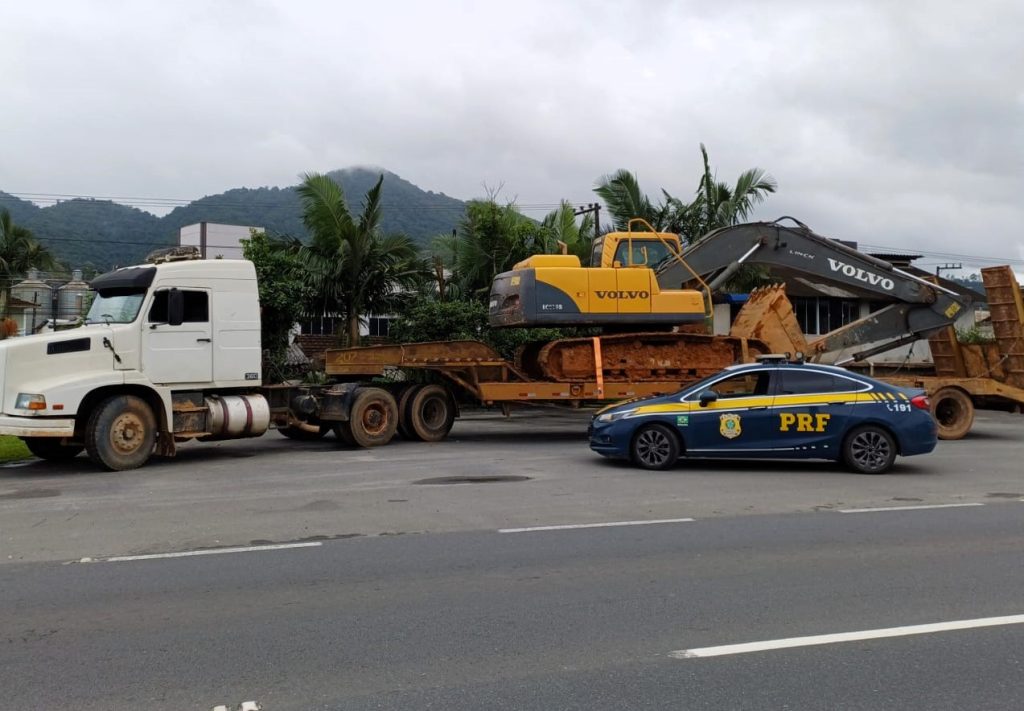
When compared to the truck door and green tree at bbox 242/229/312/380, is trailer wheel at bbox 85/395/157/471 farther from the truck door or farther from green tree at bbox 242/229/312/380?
green tree at bbox 242/229/312/380

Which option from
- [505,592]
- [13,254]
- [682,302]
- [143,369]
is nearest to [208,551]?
[505,592]

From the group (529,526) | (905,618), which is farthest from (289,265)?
(905,618)

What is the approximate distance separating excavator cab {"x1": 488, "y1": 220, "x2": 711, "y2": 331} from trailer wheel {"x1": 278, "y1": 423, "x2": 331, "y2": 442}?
3.92 m

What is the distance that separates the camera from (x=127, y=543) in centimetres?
799

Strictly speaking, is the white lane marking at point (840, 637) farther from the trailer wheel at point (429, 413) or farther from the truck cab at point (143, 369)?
the trailer wheel at point (429, 413)

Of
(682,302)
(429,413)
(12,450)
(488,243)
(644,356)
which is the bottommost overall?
(12,450)

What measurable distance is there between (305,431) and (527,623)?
11.2 m

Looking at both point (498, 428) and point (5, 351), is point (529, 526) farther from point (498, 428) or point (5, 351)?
point (498, 428)

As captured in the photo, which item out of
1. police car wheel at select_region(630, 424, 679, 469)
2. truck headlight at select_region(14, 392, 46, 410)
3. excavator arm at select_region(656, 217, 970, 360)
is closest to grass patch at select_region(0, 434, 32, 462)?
truck headlight at select_region(14, 392, 46, 410)

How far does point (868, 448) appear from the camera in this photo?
12.4 m

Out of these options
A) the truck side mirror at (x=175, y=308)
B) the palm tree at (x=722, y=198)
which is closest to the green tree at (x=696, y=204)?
the palm tree at (x=722, y=198)

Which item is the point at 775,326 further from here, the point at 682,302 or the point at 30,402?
the point at 30,402

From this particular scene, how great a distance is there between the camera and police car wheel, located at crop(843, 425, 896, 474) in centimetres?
1238

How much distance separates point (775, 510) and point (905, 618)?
3.84 m
